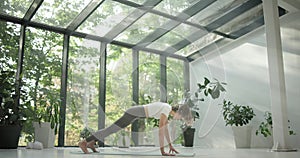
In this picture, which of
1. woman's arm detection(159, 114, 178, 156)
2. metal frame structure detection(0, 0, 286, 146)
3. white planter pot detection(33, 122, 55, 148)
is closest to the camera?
woman's arm detection(159, 114, 178, 156)

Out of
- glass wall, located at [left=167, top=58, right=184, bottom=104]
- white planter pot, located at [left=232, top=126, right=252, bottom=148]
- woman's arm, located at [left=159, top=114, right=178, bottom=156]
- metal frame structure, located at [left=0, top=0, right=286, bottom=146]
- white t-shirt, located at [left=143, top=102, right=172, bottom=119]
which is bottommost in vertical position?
white planter pot, located at [left=232, top=126, right=252, bottom=148]

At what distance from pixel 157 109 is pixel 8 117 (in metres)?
2.57

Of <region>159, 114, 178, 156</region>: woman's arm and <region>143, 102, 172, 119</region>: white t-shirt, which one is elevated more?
<region>143, 102, 172, 119</region>: white t-shirt

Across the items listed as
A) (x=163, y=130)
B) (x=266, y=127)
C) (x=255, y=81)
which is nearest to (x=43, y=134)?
(x=163, y=130)

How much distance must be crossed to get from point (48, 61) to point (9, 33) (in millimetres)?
762

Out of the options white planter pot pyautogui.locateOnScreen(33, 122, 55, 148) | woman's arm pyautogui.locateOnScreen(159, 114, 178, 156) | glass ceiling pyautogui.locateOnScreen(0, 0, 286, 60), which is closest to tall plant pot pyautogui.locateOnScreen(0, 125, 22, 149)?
white planter pot pyautogui.locateOnScreen(33, 122, 55, 148)

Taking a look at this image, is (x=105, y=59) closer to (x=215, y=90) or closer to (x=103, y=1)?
(x=103, y=1)

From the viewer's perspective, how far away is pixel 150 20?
2836 millimetres

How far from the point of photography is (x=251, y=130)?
5.52 m

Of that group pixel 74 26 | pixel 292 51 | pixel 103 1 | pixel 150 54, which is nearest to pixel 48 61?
pixel 74 26

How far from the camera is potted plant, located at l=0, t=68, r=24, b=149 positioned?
4074mm

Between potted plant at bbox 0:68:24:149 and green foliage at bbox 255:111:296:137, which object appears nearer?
potted plant at bbox 0:68:24:149

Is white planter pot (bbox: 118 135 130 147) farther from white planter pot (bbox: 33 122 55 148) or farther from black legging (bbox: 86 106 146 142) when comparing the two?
white planter pot (bbox: 33 122 55 148)

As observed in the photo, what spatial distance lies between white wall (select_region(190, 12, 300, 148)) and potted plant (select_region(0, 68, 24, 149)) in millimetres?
2523
